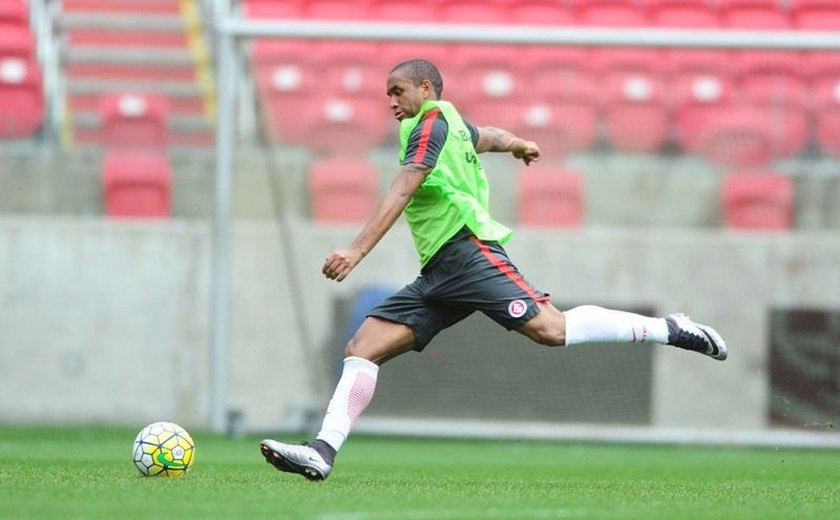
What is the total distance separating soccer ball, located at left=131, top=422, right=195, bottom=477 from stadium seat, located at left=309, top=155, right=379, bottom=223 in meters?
5.04

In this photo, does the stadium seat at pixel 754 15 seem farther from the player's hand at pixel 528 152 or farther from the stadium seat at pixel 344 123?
the player's hand at pixel 528 152

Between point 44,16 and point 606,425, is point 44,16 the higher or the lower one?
the higher one

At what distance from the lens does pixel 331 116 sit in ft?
37.3

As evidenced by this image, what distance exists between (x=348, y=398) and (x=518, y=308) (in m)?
0.83

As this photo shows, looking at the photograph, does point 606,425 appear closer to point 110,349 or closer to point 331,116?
point 331,116

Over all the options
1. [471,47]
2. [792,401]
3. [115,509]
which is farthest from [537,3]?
[115,509]

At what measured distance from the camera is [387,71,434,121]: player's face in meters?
6.61

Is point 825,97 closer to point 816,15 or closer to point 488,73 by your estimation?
point 488,73

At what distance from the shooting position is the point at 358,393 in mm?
6582

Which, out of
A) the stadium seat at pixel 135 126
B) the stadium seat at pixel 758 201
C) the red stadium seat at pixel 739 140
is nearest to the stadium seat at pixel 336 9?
the stadium seat at pixel 135 126

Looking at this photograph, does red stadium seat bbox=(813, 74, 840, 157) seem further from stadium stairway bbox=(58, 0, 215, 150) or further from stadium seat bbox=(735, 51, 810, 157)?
stadium stairway bbox=(58, 0, 215, 150)

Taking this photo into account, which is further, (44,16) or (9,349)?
(44,16)

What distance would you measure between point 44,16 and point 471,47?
16.2ft

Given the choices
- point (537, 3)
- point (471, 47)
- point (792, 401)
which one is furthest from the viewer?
point (537, 3)
